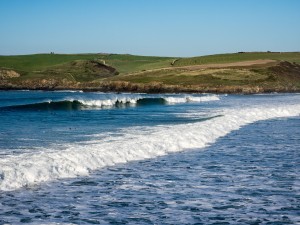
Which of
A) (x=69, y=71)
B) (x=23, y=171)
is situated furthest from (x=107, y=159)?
(x=69, y=71)

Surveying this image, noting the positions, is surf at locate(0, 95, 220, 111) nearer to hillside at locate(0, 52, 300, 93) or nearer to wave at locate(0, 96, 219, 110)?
wave at locate(0, 96, 219, 110)

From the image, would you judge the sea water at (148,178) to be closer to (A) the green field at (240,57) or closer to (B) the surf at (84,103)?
(B) the surf at (84,103)

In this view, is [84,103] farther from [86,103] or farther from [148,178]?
[148,178]

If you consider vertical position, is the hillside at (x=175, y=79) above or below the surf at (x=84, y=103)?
above

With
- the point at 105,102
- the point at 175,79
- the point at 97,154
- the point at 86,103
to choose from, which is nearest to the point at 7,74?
the point at 175,79

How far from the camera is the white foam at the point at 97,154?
39.8 feet

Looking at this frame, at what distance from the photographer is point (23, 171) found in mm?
12148

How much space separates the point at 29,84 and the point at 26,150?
9246 centimetres

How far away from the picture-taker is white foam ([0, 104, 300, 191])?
39.8ft

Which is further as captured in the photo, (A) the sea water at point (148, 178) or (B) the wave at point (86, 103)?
(B) the wave at point (86, 103)

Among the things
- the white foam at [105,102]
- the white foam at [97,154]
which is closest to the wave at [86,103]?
the white foam at [105,102]

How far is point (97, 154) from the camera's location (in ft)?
50.4

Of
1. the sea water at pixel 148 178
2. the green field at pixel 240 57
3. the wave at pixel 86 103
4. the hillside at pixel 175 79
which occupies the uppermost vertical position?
the green field at pixel 240 57

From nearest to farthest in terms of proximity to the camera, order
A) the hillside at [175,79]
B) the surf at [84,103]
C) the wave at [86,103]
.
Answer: the surf at [84,103] < the wave at [86,103] < the hillside at [175,79]
